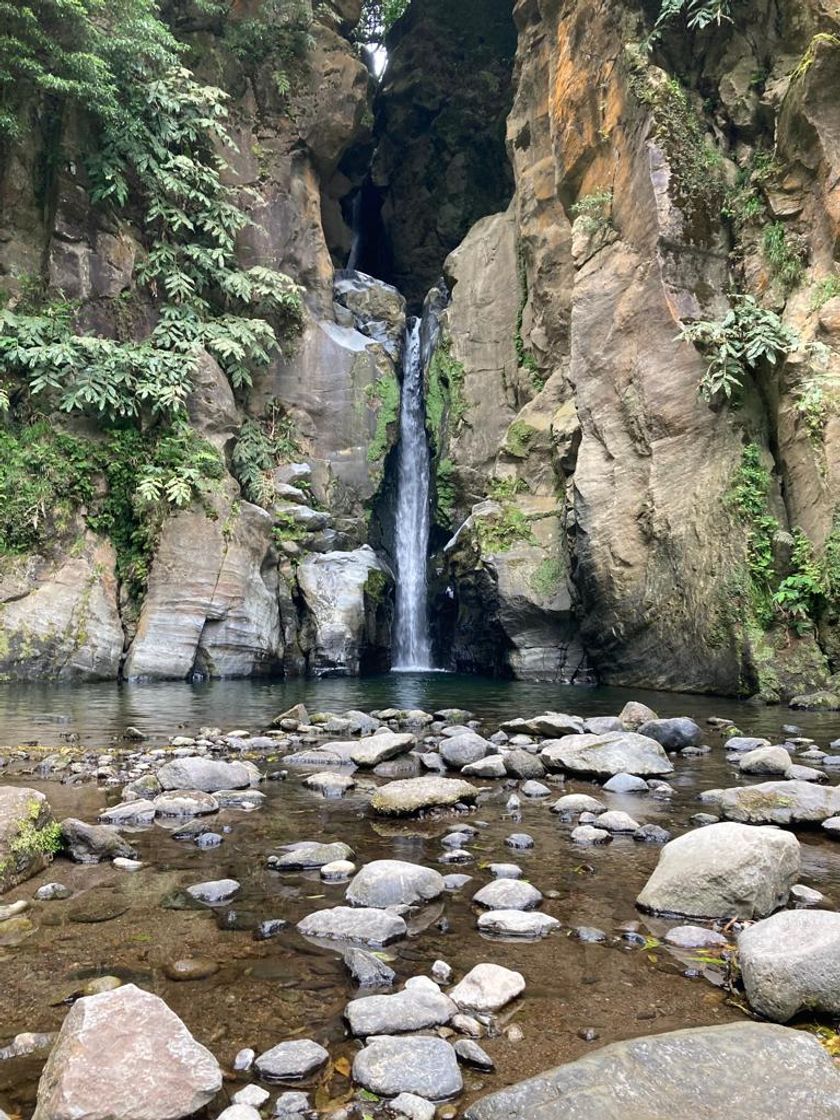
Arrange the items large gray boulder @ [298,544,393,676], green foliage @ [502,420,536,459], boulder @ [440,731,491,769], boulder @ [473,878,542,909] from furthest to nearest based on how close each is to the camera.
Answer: green foliage @ [502,420,536,459], large gray boulder @ [298,544,393,676], boulder @ [440,731,491,769], boulder @ [473,878,542,909]

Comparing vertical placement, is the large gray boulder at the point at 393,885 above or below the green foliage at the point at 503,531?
below

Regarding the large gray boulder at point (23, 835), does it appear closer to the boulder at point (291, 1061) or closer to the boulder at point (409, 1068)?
the boulder at point (291, 1061)

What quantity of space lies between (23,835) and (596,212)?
1729cm

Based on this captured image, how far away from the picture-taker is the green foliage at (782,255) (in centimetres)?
1332

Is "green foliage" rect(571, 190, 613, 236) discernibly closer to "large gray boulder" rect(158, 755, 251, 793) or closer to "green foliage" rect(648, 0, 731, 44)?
"green foliage" rect(648, 0, 731, 44)

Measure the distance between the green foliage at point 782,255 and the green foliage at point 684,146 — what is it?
54.3 inches

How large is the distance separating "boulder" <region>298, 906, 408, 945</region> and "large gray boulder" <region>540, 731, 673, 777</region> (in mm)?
3437

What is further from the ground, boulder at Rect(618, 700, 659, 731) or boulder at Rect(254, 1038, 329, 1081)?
boulder at Rect(254, 1038, 329, 1081)

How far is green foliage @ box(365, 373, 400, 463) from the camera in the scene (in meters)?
22.5

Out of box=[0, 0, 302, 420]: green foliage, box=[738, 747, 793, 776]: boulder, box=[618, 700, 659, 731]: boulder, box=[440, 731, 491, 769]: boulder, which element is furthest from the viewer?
box=[0, 0, 302, 420]: green foliage

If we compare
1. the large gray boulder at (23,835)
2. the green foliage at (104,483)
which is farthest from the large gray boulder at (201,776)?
the green foliage at (104,483)

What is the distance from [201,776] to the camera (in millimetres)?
5766

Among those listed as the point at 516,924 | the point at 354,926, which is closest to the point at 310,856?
the point at 354,926

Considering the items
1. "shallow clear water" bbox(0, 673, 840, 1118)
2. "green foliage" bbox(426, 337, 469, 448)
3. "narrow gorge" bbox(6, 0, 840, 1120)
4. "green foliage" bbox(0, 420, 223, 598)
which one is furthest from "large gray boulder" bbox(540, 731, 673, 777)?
"green foliage" bbox(426, 337, 469, 448)
